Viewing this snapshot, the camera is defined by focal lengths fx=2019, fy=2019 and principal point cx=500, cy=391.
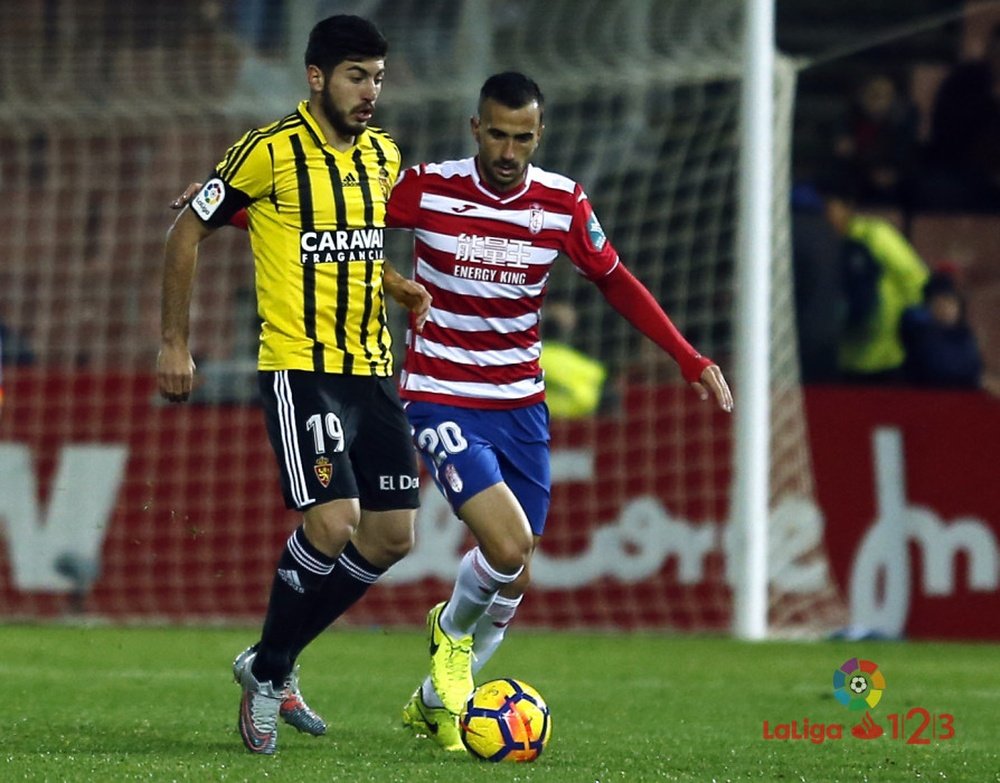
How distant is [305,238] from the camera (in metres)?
5.75

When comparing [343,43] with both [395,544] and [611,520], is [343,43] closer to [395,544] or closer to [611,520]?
[395,544]

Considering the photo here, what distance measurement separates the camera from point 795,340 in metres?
11.7

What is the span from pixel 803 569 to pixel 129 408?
3.70 meters

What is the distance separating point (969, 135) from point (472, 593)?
8665 mm

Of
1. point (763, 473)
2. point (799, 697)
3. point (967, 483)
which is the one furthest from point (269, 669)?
point (967, 483)

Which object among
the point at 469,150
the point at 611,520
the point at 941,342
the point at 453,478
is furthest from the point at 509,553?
the point at 469,150

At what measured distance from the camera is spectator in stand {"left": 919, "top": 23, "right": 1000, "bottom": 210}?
13500mm

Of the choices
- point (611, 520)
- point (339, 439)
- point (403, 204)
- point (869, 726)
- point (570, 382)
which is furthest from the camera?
point (570, 382)

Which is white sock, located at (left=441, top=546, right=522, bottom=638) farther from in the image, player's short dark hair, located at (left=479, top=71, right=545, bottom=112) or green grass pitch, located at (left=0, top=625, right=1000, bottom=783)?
player's short dark hair, located at (left=479, top=71, right=545, bottom=112)

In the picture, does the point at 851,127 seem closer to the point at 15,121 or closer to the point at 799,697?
the point at 15,121

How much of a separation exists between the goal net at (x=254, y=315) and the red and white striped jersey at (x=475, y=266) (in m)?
3.46

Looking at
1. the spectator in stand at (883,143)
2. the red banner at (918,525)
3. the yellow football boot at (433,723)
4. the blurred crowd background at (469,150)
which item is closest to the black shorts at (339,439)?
the yellow football boot at (433,723)

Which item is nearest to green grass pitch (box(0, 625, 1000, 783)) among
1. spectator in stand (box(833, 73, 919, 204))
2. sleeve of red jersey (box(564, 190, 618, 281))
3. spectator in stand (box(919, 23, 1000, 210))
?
sleeve of red jersey (box(564, 190, 618, 281))

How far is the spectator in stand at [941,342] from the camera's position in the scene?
11438mm
